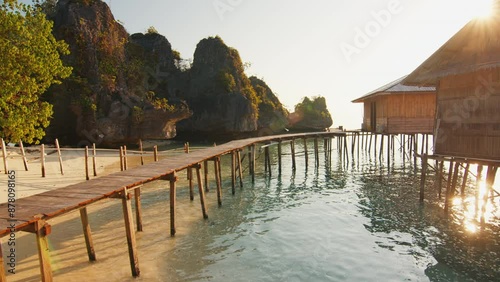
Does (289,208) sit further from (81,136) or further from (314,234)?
(81,136)

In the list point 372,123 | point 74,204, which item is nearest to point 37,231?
point 74,204

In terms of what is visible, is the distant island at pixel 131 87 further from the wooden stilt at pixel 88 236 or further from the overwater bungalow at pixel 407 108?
the overwater bungalow at pixel 407 108

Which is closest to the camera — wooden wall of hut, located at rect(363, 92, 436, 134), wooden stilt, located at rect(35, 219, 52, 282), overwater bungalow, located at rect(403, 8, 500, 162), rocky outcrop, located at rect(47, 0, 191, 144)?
wooden stilt, located at rect(35, 219, 52, 282)

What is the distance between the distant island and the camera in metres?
26.3

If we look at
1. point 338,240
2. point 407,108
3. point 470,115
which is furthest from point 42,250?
point 407,108

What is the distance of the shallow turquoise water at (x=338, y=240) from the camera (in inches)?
299

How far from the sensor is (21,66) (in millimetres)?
12664

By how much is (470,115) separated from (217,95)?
35.1 meters

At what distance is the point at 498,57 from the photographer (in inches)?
367

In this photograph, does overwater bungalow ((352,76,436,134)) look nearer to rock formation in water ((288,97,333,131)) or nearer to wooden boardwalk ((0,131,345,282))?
wooden boardwalk ((0,131,345,282))

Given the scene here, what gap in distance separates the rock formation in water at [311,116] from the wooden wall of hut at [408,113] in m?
38.2

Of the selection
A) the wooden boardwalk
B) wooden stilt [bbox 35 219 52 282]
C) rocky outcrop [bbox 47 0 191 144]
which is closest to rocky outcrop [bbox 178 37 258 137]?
rocky outcrop [bbox 47 0 191 144]

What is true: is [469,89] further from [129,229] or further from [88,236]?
[88,236]

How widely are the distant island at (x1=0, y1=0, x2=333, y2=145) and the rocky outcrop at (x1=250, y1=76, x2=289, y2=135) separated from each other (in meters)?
4.34
